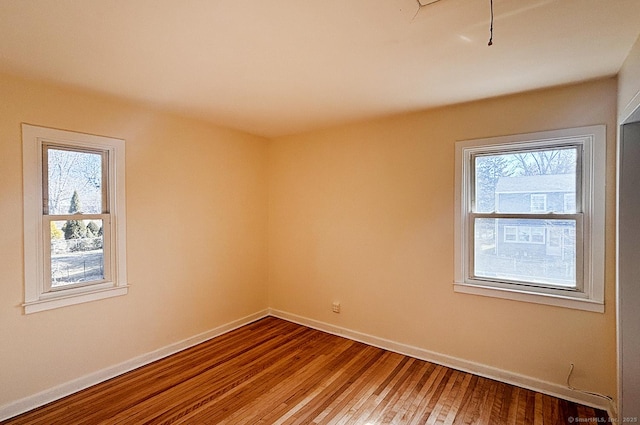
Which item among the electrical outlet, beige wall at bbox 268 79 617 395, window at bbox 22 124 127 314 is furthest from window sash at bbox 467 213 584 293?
window at bbox 22 124 127 314

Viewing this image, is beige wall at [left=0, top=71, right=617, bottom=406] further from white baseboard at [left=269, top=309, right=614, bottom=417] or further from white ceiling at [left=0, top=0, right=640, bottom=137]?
white ceiling at [left=0, top=0, right=640, bottom=137]

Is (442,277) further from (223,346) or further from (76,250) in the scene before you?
(76,250)

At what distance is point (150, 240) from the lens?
127 inches

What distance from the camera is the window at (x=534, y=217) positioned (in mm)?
2502

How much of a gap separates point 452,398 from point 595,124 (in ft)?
7.81

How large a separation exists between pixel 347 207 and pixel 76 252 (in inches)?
104

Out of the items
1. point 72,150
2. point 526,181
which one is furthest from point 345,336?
point 72,150

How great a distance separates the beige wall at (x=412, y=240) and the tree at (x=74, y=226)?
2.23 metres

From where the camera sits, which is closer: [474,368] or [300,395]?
[300,395]

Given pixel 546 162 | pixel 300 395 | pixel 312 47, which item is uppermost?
pixel 312 47

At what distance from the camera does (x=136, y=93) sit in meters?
2.77

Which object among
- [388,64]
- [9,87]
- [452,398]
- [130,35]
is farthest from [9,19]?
[452,398]

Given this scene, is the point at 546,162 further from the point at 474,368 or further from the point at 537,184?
the point at 474,368

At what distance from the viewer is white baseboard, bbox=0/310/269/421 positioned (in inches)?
95.3
